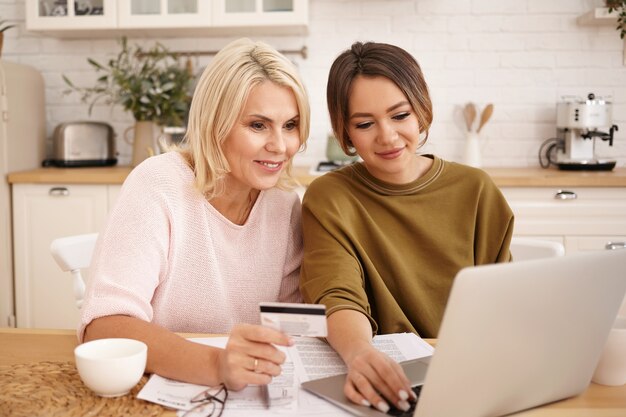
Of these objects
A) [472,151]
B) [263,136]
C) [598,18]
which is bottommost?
[472,151]

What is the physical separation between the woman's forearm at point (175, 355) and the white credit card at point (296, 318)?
0.18 meters

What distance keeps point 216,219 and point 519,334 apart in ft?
2.52

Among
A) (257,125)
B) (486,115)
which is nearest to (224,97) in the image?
(257,125)

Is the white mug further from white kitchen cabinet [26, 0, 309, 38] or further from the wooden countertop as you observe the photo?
white kitchen cabinet [26, 0, 309, 38]

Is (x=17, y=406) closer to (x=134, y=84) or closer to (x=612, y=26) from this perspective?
(x=134, y=84)

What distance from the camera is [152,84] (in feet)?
10.5

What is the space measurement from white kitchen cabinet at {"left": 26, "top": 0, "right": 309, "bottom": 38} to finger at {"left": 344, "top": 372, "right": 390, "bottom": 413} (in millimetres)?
2426

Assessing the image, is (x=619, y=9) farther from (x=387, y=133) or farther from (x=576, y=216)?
(x=387, y=133)

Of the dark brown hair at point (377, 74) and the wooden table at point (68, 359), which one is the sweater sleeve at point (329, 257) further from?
the wooden table at point (68, 359)

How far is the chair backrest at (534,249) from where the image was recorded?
5.36ft

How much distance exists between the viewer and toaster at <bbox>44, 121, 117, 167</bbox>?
130 inches

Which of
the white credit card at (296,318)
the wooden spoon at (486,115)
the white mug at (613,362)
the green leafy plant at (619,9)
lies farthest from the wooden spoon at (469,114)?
the white credit card at (296,318)

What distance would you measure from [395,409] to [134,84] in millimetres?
2630

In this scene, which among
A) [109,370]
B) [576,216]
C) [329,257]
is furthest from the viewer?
[576,216]
